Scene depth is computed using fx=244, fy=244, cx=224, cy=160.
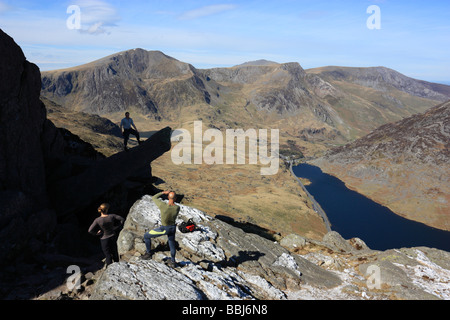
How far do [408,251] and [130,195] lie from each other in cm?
3196

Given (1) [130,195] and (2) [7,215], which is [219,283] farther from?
(1) [130,195]

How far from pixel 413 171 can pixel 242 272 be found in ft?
624

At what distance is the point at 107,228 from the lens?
43.4ft

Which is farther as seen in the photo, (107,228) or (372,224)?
(372,224)

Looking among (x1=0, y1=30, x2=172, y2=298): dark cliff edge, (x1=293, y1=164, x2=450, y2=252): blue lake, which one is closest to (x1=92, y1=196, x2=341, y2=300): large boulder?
(x1=0, y1=30, x2=172, y2=298): dark cliff edge

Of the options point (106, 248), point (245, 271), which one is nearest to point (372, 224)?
point (245, 271)

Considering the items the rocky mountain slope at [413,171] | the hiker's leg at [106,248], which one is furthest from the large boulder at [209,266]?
the rocky mountain slope at [413,171]

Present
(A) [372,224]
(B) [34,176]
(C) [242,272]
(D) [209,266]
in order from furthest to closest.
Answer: (A) [372,224] → (B) [34,176] → (C) [242,272] → (D) [209,266]

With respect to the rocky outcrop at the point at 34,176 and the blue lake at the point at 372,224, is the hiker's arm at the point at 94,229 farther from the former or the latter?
the blue lake at the point at 372,224

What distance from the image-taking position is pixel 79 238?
21.7 meters

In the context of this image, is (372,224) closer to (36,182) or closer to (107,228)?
(107,228)

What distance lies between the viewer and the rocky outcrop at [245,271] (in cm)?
1215

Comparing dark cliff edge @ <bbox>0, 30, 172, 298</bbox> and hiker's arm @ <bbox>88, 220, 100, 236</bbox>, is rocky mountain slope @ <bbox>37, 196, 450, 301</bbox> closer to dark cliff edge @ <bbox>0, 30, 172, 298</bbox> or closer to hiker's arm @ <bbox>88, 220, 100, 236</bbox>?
hiker's arm @ <bbox>88, 220, 100, 236</bbox>

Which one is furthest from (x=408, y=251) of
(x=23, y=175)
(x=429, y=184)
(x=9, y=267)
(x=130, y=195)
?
(x=429, y=184)
